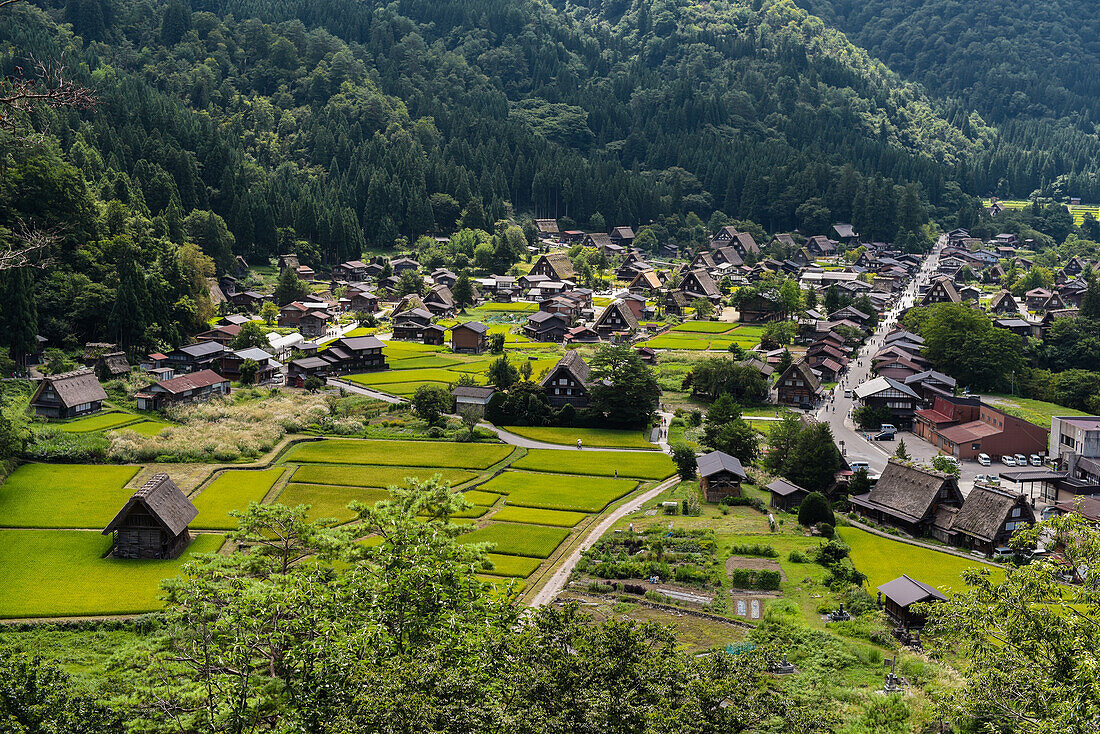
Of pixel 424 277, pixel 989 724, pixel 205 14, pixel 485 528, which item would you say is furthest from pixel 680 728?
pixel 205 14

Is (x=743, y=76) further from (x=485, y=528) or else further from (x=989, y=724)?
(x=989, y=724)

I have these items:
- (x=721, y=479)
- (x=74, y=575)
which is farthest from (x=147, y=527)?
(x=721, y=479)

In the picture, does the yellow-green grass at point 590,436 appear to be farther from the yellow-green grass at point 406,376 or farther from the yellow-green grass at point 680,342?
the yellow-green grass at point 680,342

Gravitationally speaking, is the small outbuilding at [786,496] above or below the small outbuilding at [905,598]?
below

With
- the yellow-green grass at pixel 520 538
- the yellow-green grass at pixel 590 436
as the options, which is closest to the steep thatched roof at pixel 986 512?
the yellow-green grass at pixel 520 538

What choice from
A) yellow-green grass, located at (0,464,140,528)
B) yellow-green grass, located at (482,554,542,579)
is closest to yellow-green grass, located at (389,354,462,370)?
yellow-green grass, located at (0,464,140,528)

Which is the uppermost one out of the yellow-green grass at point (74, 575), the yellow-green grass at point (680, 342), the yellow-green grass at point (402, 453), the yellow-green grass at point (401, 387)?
the yellow-green grass at point (74, 575)

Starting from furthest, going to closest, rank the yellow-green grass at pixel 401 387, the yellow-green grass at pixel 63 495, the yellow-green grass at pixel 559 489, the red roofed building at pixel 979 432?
the yellow-green grass at pixel 401 387
the red roofed building at pixel 979 432
the yellow-green grass at pixel 559 489
the yellow-green grass at pixel 63 495
